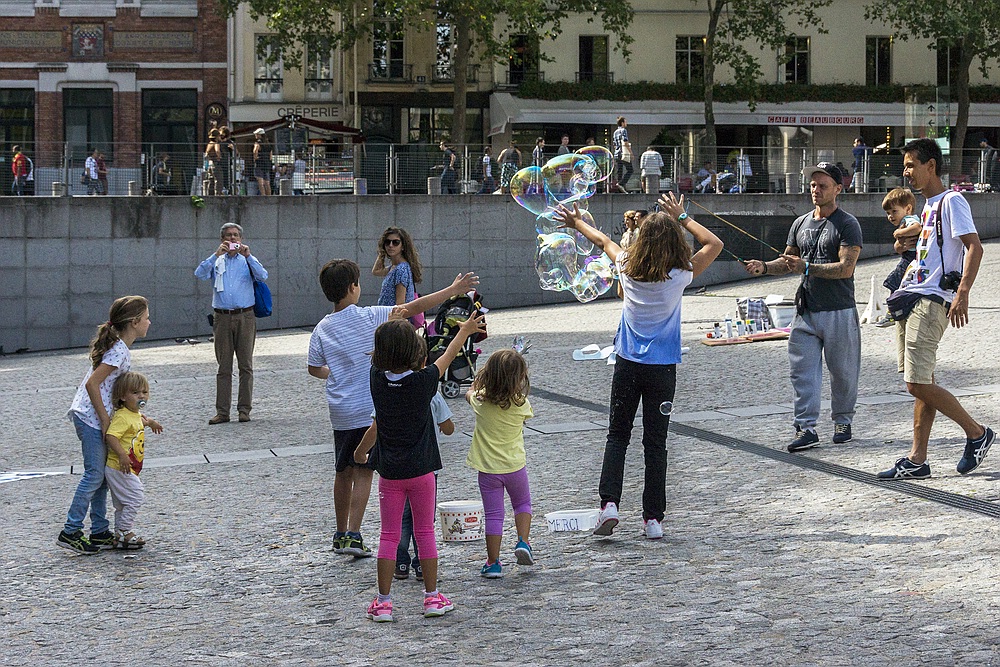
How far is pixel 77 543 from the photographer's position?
7.37 meters

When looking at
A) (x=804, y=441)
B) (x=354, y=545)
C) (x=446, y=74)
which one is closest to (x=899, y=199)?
(x=804, y=441)

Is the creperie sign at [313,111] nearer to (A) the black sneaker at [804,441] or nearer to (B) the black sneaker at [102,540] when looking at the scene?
(A) the black sneaker at [804,441]

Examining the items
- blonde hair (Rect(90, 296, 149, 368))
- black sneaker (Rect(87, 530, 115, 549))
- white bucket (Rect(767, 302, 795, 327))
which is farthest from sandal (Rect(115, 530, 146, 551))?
white bucket (Rect(767, 302, 795, 327))

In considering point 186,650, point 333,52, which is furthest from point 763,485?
point 333,52

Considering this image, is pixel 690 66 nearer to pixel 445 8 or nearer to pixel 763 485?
pixel 445 8

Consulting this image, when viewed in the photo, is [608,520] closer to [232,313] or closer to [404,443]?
[404,443]

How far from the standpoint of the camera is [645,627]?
18.2 feet

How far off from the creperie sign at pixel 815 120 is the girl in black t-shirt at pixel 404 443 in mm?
43673

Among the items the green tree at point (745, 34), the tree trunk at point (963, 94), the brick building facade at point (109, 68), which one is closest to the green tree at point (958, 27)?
the tree trunk at point (963, 94)

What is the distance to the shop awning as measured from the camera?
46656 millimetres

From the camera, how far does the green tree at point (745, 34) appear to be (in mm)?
45219

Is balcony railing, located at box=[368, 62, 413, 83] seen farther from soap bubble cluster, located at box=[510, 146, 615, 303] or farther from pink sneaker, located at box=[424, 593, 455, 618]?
pink sneaker, located at box=[424, 593, 455, 618]

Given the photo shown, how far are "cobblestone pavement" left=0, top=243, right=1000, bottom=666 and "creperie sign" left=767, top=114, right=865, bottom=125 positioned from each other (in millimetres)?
37640

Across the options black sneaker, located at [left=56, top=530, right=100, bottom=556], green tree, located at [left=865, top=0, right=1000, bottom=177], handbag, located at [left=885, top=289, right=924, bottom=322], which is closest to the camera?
black sneaker, located at [left=56, top=530, right=100, bottom=556]
